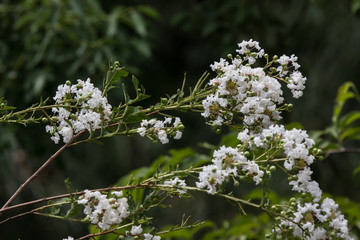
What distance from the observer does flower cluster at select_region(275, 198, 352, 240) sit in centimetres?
77

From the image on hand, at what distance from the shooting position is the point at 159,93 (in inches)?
117

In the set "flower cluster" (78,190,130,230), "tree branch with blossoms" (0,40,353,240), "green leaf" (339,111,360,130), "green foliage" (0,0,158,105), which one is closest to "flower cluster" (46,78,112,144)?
"tree branch with blossoms" (0,40,353,240)

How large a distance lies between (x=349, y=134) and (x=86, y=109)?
38.7 inches

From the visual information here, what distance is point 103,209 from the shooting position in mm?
744

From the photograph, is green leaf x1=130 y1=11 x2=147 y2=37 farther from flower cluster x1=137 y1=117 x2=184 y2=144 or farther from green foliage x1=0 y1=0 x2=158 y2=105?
flower cluster x1=137 y1=117 x2=184 y2=144

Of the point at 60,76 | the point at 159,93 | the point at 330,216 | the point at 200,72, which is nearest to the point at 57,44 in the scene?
the point at 60,76

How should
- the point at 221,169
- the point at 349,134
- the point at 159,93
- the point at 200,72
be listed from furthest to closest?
the point at 200,72
the point at 159,93
the point at 349,134
the point at 221,169

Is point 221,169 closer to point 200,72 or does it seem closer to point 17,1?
point 17,1

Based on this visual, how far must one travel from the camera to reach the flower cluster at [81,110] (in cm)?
77

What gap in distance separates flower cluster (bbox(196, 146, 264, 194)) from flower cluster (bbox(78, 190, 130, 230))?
12cm

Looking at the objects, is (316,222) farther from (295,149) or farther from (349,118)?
(349,118)

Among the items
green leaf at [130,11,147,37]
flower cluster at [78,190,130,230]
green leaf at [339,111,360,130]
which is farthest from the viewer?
green leaf at [130,11,147,37]

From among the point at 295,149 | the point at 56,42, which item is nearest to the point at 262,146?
the point at 295,149

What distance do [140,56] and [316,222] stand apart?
189cm
